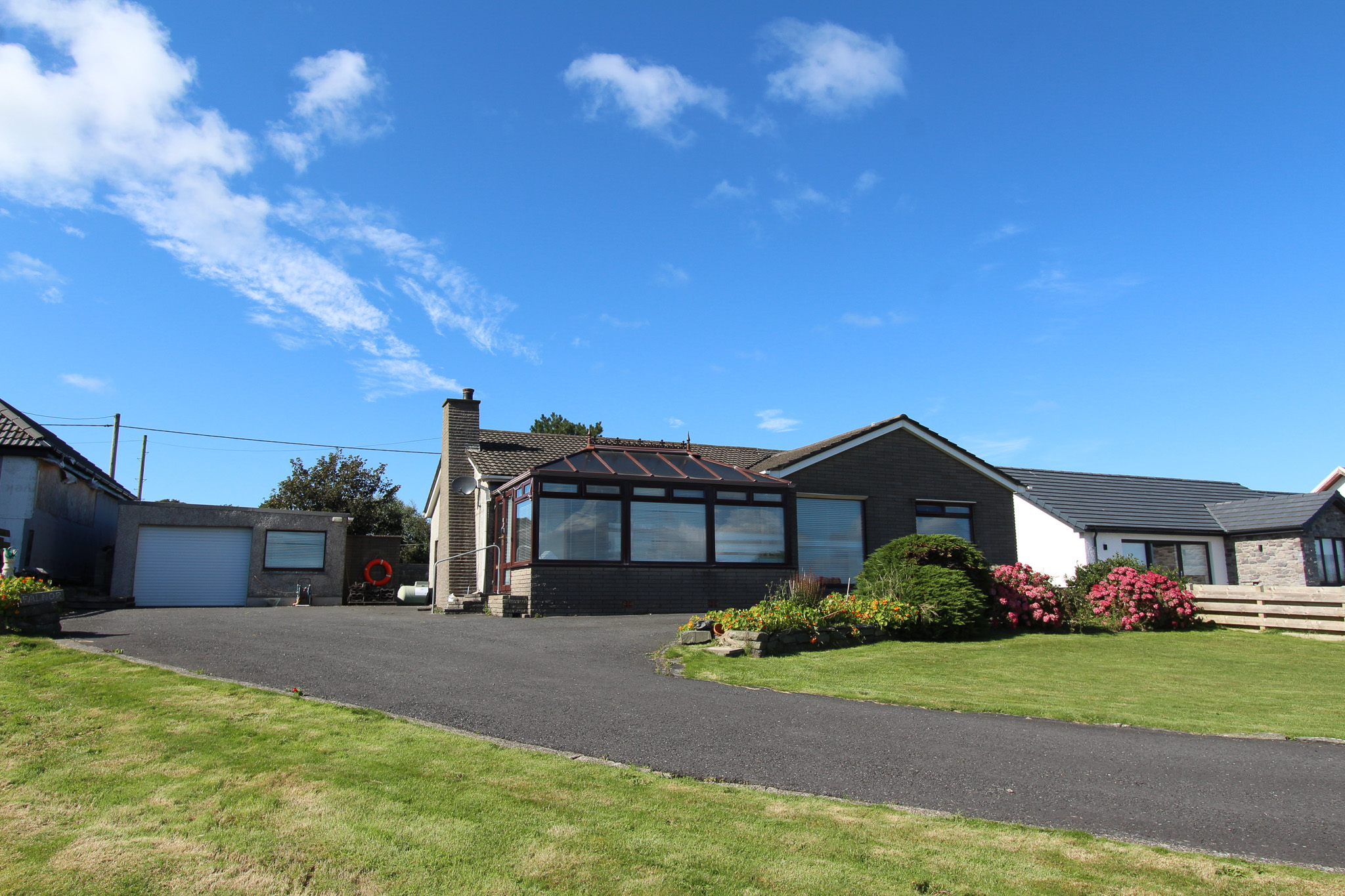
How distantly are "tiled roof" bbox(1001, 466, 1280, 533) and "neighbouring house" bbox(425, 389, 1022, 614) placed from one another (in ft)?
6.54

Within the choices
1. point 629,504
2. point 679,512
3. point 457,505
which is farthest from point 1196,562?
point 457,505

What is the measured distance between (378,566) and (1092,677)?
75.4ft

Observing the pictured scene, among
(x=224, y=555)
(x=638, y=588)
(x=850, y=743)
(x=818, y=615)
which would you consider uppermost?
(x=224, y=555)

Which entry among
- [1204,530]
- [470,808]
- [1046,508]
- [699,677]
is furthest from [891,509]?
[470,808]

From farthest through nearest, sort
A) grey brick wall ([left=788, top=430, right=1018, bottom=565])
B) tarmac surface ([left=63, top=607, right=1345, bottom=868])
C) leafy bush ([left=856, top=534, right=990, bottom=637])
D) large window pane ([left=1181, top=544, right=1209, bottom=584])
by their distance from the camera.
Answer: large window pane ([left=1181, top=544, right=1209, bottom=584]) → grey brick wall ([left=788, top=430, right=1018, bottom=565]) → leafy bush ([left=856, top=534, right=990, bottom=637]) → tarmac surface ([left=63, top=607, right=1345, bottom=868])

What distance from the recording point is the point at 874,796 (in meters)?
5.45

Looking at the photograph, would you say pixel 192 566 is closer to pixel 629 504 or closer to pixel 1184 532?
pixel 629 504

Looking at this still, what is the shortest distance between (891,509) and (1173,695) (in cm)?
1422

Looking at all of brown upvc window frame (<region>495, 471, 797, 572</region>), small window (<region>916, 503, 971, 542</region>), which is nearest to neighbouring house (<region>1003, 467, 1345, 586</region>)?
small window (<region>916, 503, 971, 542</region>)

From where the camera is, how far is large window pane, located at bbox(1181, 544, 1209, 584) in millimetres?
26688

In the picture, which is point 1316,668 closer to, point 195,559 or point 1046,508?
point 1046,508

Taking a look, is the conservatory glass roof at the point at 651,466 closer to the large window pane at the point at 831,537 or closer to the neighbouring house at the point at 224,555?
the large window pane at the point at 831,537

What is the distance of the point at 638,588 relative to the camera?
19.6 metres

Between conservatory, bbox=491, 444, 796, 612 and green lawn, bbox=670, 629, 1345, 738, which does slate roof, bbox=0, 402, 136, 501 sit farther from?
green lawn, bbox=670, 629, 1345, 738
